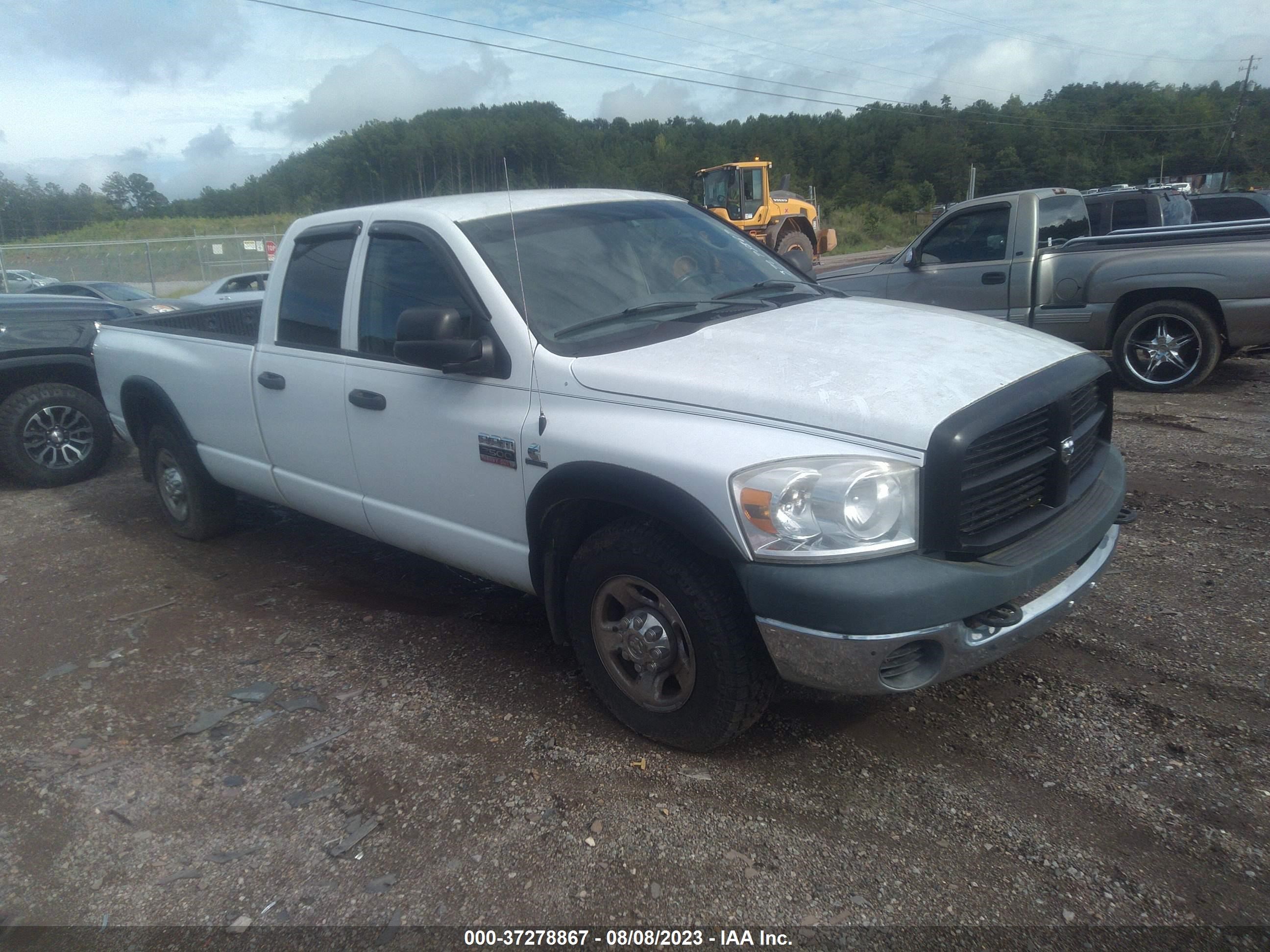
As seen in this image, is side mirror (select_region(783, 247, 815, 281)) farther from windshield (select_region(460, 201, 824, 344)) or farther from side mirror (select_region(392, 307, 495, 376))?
side mirror (select_region(392, 307, 495, 376))

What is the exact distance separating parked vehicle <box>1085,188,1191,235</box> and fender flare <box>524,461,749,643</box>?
9.31 meters

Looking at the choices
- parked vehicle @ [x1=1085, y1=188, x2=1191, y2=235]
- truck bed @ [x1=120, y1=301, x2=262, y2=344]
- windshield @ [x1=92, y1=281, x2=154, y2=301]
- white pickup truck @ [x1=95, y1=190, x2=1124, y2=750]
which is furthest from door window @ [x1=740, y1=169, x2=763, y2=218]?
white pickup truck @ [x1=95, y1=190, x2=1124, y2=750]

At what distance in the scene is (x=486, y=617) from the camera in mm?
4539

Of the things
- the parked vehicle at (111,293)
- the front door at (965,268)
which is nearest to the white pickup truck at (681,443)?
the front door at (965,268)

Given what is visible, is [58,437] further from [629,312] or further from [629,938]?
[629,938]

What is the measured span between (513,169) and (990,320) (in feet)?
9.62

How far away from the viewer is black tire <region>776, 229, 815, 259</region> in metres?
23.3

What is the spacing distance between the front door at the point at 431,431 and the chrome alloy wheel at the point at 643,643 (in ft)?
1.41

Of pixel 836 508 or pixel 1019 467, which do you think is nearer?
pixel 836 508

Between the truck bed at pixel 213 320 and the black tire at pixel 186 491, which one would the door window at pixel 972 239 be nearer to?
the truck bed at pixel 213 320

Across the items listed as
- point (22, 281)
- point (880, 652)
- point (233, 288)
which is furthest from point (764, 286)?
point (22, 281)

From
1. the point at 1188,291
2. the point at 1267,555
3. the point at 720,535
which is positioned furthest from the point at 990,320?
the point at 1188,291

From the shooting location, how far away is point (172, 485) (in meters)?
5.96

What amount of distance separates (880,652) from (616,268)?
77.9 inches
